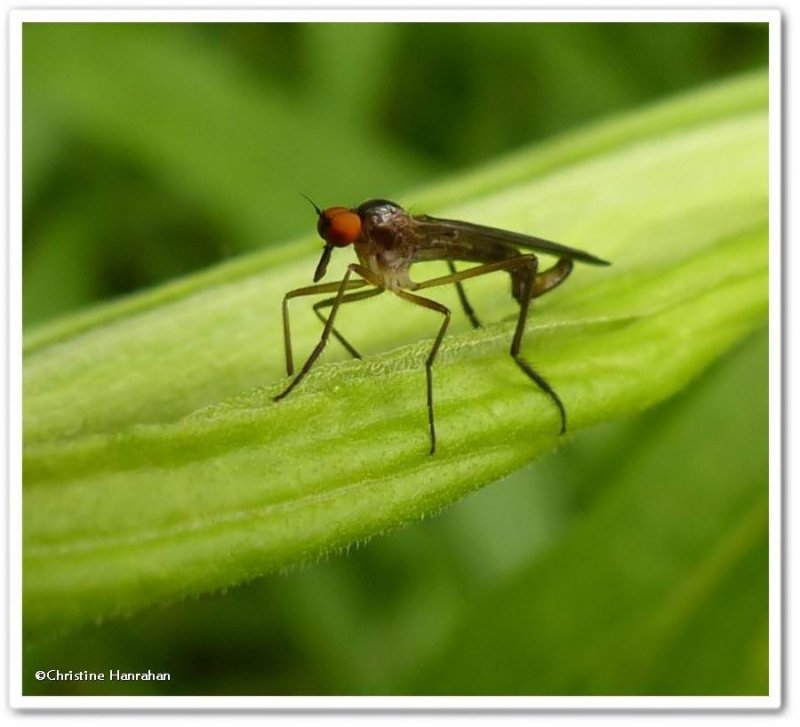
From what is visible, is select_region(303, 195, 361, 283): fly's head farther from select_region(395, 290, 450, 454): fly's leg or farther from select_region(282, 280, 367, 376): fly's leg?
select_region(395, 290, 450, 454): fly's leg

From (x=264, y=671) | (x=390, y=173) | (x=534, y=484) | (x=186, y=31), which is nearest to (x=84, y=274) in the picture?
(x=186, y=31)

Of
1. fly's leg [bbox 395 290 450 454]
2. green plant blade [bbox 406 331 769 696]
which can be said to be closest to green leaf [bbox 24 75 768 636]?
fly's leg [bbox 395 290 450 454]

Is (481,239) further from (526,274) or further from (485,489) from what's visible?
(485,489)

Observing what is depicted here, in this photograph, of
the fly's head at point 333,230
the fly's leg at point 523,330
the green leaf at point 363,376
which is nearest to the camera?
the green leaf at point 363,376

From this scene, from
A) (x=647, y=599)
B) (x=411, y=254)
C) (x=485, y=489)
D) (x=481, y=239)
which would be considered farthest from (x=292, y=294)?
(x=485, y=489)

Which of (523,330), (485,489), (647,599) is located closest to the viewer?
(523,330)

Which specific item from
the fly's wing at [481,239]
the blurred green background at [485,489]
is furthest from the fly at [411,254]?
the blurred green background at [485,489]

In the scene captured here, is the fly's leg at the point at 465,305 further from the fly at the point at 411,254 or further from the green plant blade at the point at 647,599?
the green plant blade at the point at 647,599
